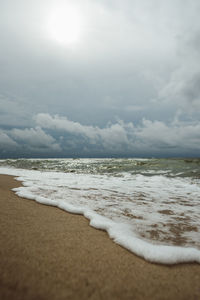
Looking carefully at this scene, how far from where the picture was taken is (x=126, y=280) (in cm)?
133

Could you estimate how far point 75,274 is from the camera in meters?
1.32

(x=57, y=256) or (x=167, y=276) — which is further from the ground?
(x=57, y=256)

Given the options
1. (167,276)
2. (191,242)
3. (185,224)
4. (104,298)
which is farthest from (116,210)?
(104,298)

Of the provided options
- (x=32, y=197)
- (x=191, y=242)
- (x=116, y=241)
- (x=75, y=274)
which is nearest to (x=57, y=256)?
(x=75, y=274)

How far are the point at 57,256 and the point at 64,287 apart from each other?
1.27 ft

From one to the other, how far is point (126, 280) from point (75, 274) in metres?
0.41

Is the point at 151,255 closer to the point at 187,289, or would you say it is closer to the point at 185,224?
the point at 187,289

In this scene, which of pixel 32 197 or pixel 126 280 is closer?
pixel 126 280

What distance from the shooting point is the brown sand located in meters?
1.15

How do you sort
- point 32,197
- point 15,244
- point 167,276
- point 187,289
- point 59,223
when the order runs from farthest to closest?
point 32,197 → point 59,223 → point 15,244 → point 167,276 → point 187,289

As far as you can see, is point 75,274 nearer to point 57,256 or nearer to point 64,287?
point 64,287

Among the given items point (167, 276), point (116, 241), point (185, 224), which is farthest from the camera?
point (185, 224)

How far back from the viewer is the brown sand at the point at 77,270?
1.15m

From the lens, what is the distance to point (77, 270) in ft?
4.52
